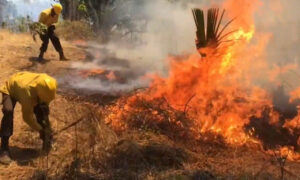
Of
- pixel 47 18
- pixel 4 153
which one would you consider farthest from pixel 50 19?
pixel 4 153

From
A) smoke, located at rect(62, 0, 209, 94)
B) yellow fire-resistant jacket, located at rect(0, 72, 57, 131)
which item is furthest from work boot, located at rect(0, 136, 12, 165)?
smoke, located at rect(62, 0, 209, 94)

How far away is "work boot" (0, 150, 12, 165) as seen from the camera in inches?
224

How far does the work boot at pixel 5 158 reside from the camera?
5695 millimetres

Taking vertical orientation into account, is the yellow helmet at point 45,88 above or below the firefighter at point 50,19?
below

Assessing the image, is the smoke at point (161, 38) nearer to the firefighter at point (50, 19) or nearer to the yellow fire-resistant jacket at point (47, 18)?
the firefighter at point (50, 19)

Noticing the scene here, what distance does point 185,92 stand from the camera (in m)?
8.25

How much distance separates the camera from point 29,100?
5.54 m

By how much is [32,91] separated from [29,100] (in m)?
0.14

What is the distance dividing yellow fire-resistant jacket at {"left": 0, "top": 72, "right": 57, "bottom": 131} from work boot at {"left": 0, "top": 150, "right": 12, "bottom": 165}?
0.62m

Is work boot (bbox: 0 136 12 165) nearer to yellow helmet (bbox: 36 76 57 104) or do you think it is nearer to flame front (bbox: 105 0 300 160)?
yellow helmet (bbox: 36 76 57 104)

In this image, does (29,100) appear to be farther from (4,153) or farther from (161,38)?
(161,38)

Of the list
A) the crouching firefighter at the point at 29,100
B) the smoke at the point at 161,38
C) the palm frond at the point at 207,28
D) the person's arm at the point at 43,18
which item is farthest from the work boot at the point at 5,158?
the person's arm at the point at 43,18

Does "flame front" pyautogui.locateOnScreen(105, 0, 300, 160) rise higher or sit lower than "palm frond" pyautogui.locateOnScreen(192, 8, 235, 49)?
lower

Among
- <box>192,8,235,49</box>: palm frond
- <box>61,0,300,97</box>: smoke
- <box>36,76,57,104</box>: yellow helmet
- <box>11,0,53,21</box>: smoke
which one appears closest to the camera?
<box>36,76,57,104</box>: yellow helmet
